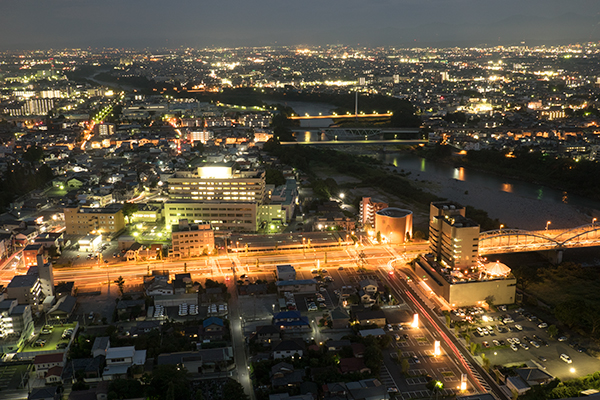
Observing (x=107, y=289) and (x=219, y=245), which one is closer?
(x=107, y=289)

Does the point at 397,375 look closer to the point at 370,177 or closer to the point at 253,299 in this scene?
the point at 253,299

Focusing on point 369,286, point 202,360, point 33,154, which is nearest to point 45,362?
point 202,360

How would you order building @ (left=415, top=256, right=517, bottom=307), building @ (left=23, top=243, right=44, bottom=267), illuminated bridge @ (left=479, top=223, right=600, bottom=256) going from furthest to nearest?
illuminated bridge @ (left=479, top=223, right=600, bottom=256) < building @ (left=23, top=243, right=44, bottom=267) < building @ (left=415, top=256, right=517, bottom=307)

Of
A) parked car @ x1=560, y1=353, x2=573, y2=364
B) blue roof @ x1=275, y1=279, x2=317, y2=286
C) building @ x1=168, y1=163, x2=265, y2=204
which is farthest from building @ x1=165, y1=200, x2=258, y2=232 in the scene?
parked car @ x1=560, y1=353, x2=573, y2=364

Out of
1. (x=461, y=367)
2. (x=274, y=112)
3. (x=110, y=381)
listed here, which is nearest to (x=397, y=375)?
(x=461, y=367)

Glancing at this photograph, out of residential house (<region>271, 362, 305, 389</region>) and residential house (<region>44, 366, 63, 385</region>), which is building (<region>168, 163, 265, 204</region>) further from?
residential house (<region>44, 366, 63, 385</region>)
